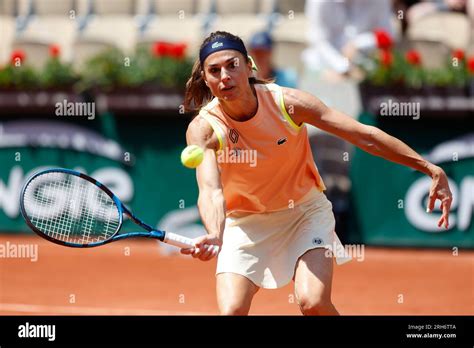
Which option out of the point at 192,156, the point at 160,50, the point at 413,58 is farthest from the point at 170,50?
the point at 192,156

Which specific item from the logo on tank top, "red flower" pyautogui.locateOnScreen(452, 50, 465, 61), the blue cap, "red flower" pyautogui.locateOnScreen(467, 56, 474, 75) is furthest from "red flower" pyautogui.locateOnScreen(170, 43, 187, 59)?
the logo on tank top

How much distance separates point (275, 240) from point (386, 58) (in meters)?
5.38

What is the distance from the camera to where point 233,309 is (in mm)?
5219

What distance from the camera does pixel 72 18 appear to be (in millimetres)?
13703

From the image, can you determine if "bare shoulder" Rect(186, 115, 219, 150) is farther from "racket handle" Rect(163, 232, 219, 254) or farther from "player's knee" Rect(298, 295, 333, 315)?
"player's knee" Rect(298, 295, 333, 315)

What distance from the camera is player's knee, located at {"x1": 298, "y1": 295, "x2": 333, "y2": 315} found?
5.22 m

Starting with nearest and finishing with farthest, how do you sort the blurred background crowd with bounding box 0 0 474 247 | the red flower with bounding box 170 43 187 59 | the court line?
the court line → the blurred background crowd with bounding box 0 0 474 247 → the red flower with bounding box 170 43 187 59

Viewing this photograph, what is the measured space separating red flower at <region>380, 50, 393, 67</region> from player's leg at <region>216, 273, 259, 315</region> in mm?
5540

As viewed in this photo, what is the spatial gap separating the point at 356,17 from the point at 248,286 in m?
6.48

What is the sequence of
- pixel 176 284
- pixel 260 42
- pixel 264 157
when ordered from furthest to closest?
pixel 260 42
pixel 176 284
pixel 264 157

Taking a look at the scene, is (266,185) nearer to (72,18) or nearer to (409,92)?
(409,92)

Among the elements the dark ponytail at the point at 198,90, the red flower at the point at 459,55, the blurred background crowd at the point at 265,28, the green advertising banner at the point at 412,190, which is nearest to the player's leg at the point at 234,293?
the dark ponytail at the point at 198,90

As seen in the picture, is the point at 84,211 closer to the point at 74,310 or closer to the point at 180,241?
the point at 180,241

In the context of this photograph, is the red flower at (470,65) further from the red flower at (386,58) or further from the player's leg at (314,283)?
the player's leg at (314,283)
